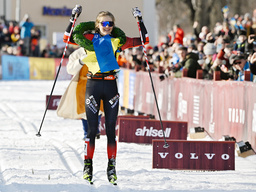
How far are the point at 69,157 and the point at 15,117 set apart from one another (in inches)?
236

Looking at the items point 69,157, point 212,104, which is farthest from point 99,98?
point 212,104

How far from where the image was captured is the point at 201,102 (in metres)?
12.0

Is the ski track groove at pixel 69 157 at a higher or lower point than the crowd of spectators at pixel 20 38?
lower

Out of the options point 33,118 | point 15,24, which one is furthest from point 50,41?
point 33,118

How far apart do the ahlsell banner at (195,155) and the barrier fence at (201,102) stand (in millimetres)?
1350

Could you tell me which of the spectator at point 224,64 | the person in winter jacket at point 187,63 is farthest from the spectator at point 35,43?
the spectator at point 224,64

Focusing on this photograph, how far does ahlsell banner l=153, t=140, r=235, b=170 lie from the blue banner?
22.5 meters

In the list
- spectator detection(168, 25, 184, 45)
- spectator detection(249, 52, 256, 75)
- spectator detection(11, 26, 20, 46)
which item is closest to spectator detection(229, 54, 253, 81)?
spectator detection(249, 52, 256, 75)

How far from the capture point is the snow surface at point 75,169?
23.0ft

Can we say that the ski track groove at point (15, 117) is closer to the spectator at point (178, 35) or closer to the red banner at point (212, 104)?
the red banner at point (212, 104)

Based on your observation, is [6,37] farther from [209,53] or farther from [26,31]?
[209,53]

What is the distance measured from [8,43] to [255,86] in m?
22.5

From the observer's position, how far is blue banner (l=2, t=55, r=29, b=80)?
30.1 m

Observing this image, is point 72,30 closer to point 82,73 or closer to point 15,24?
point 82,73
